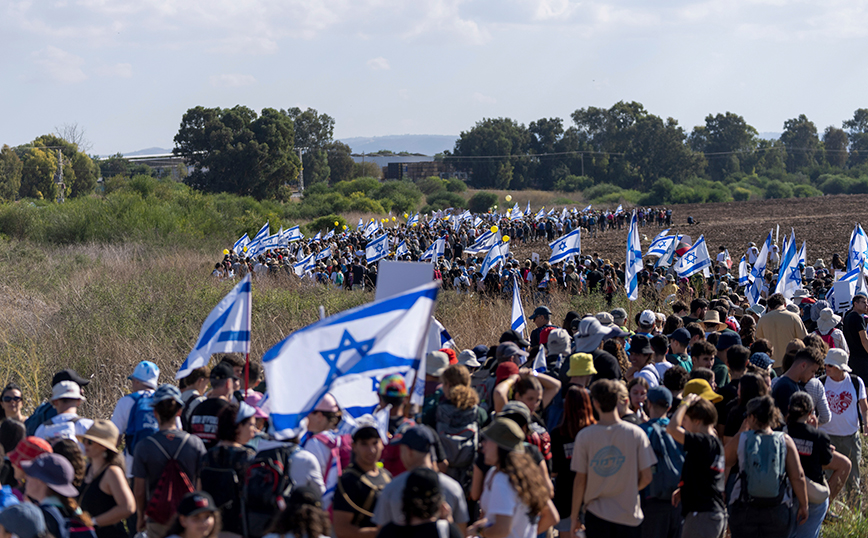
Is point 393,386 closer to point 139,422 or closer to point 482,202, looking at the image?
point 139,422

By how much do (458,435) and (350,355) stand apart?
94 cm

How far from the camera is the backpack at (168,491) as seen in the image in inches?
173

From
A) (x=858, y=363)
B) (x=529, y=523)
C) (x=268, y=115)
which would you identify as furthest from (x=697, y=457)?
(x=268, y=115)

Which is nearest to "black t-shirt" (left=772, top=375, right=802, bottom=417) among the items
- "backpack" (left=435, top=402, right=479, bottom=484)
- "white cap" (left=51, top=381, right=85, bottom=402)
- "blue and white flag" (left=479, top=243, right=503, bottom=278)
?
"backpack" (left=435, top=402, right=479, bottom=484)

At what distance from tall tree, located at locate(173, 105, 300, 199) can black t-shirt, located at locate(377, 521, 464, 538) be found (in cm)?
5813

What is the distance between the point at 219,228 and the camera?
1358 inches

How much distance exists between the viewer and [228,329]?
19.8 ft

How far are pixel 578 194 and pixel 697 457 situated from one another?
9061 centimetres

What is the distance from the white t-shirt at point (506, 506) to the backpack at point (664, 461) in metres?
1.16

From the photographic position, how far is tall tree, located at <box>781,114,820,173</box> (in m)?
127

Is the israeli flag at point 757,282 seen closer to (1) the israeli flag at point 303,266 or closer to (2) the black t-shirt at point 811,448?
(2) the black t-shirt at point 811,448

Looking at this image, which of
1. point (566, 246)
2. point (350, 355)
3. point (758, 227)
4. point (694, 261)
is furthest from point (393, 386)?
point (758, 227)

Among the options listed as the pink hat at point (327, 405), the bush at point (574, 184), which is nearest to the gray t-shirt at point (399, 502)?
the pink hat at point (327, 405)

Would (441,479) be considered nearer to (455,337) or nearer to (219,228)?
(455,337)
